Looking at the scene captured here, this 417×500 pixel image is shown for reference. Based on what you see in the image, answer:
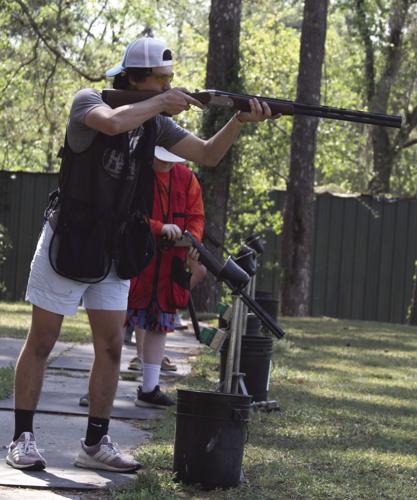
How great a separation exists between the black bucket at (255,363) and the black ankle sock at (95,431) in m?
1.90

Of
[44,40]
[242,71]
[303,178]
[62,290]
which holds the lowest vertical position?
[62,290]

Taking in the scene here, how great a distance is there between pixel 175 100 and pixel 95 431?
1.64 meters

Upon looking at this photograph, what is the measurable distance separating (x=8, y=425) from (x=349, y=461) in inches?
75.4

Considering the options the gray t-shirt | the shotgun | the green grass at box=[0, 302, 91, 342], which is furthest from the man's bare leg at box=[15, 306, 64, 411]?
the green grass at box=[0, 302, 91, 342]

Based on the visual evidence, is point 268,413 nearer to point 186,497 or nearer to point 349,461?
point 349,461

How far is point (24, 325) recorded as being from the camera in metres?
12.0

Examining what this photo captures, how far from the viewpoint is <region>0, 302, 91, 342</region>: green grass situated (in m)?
11.0

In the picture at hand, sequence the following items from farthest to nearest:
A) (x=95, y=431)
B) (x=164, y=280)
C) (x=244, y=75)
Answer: (x=244, y=75), (x=164, y=280), (x=95, y=431)

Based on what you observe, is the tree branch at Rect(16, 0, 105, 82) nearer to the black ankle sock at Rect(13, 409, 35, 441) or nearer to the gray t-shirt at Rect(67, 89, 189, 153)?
the gray t-shirt at Rect(67, 89, 189, 153)

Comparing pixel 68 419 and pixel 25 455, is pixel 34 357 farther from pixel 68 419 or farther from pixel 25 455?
pixel 68 419

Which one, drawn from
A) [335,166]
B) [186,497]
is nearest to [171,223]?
[186,497]

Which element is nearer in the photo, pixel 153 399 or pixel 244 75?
pixel 153 399

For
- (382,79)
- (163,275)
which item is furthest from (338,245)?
(163,275)

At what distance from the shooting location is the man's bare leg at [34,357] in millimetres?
5102
